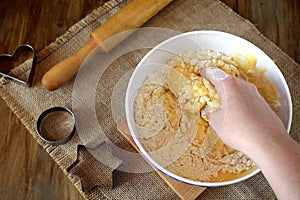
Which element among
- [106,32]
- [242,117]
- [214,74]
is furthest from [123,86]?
[242,117]

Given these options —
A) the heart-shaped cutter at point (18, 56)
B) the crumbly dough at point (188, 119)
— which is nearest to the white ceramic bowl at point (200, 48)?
the crumbly dough at point (188, 119)

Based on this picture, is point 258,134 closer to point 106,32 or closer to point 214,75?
point 214,75

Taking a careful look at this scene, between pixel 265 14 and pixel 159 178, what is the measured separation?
0.53 meters

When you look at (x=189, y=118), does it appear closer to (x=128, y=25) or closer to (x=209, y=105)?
(x=209, y=105)

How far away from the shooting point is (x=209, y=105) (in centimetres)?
94

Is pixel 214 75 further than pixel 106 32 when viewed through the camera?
No

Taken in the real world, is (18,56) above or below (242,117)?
below

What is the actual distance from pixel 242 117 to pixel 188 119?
0.51 ft

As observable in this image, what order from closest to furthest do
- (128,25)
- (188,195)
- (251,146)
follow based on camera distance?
(251,146) → (188,195) → (128,25)

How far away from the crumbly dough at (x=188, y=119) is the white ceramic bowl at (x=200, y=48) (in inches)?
0.5

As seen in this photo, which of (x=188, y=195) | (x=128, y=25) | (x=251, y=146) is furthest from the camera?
(x=128, y=25)

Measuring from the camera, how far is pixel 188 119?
3.15ft

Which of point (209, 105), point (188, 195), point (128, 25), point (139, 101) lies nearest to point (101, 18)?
point (128, 25)

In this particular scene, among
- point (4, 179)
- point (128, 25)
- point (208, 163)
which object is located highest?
point (128, 25)
